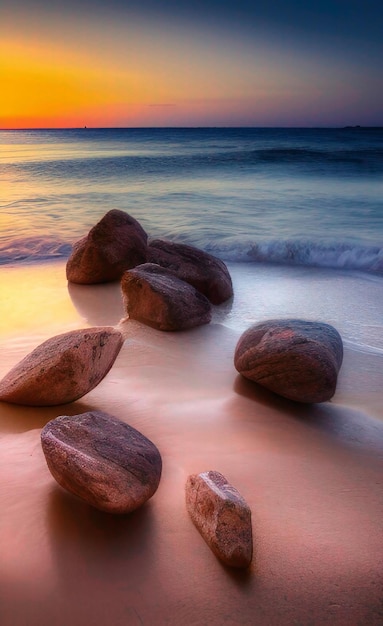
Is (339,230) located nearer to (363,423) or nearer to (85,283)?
(85,283)

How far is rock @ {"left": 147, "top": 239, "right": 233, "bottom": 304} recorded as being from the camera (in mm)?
5387

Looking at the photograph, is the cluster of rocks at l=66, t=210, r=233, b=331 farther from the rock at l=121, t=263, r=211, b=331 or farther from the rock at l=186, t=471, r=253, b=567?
the rock at l=186, t=471, r=253, b=567

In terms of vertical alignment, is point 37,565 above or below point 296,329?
below

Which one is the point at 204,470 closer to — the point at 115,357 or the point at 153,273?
the point at 115,357

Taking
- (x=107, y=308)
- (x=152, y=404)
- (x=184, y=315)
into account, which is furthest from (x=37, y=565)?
(x=107, y=308)

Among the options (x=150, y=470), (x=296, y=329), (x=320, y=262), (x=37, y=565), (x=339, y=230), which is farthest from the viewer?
(x=339, y=230)

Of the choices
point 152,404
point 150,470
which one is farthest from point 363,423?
point 150,470

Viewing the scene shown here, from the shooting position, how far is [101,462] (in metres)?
2.13

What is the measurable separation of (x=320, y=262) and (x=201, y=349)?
418cm

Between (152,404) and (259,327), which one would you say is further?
(259,327)

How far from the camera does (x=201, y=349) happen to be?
4125 mm

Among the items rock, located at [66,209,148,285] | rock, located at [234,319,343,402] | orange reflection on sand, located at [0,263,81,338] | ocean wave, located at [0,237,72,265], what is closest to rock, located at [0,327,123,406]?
rock, located at [234,319,343,402]

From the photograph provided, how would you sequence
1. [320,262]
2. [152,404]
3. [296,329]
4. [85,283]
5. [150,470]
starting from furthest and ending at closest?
[320,262] < [85,283] < [296,329] < [152,404] < [150,470]

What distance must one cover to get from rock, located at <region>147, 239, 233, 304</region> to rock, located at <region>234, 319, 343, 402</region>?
190 cm
